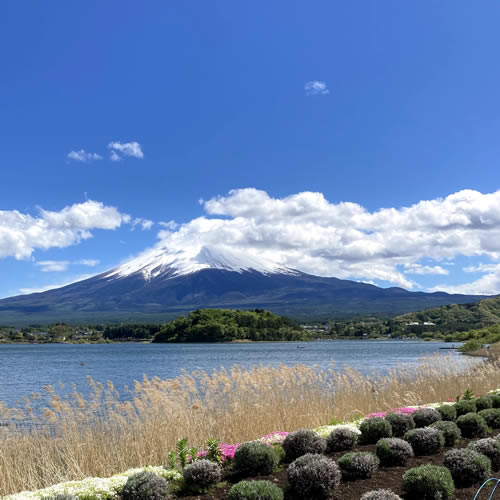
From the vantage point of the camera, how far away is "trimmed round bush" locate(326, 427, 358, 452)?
9.60 m

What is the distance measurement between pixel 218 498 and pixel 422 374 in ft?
Answer: 46.2

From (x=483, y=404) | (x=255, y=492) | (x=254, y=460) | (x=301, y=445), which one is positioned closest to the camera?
(x=255, y=492)

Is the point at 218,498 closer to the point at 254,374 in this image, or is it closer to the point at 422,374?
the point at 254,374

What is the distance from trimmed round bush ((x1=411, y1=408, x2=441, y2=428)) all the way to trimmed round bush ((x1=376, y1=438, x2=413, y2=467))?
Result: 103 inches

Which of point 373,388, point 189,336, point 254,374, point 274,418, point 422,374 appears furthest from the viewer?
point 189,336

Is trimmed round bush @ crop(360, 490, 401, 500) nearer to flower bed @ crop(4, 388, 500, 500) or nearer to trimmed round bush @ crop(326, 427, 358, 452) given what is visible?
flower bed @ crop(4, 388, 500, 500)

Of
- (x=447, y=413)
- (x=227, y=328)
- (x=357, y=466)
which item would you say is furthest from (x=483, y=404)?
(x=227, y=328)

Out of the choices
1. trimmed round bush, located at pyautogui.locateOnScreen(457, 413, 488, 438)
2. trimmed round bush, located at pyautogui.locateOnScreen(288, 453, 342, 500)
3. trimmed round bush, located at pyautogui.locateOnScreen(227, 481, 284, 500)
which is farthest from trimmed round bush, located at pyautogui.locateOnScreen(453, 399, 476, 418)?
trimmed round bush, located at pyautogui.locateOnScreen(227, 481, 284, 500)

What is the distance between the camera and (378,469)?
8.62 meters

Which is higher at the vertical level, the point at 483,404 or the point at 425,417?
the point at 425,417

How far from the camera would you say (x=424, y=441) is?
9.38 m

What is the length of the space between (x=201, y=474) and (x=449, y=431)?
4795mm

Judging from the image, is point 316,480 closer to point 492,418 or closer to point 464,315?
point 492,418

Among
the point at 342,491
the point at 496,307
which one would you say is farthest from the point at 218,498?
the point at 496,307
